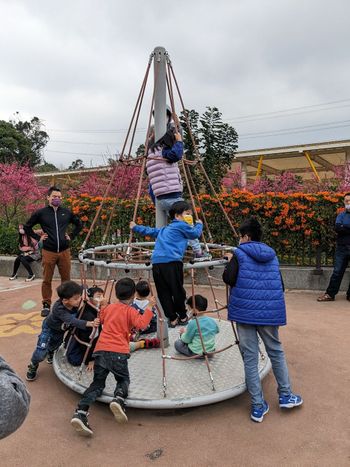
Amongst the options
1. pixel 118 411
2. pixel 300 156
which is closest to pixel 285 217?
pixel 118 411

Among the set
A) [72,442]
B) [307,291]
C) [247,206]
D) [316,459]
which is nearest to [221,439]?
[316,459]

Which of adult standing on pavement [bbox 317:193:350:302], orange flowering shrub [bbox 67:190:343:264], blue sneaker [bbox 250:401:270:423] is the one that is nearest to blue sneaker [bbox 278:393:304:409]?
blue sneaker [bbox 250:401:270:423]

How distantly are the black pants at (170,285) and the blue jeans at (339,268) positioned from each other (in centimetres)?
367

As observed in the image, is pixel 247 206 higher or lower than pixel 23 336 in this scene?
higher

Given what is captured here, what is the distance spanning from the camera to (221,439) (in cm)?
256

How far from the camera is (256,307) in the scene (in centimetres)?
277

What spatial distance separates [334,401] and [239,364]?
2.73 ft

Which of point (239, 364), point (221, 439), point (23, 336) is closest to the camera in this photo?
point (221, 439)

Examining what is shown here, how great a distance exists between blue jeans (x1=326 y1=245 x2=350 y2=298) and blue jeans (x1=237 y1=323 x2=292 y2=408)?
11.4 feet

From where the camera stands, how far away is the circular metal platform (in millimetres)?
2855

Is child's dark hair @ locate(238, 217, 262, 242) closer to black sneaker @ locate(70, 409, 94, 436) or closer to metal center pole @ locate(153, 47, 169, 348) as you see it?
metal center pole @ locate(153, 47, 169, 348)

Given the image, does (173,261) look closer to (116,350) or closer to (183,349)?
(116,350)

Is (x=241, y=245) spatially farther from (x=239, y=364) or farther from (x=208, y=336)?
(x=239, y=364)

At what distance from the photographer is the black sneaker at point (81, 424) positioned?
101 inches
